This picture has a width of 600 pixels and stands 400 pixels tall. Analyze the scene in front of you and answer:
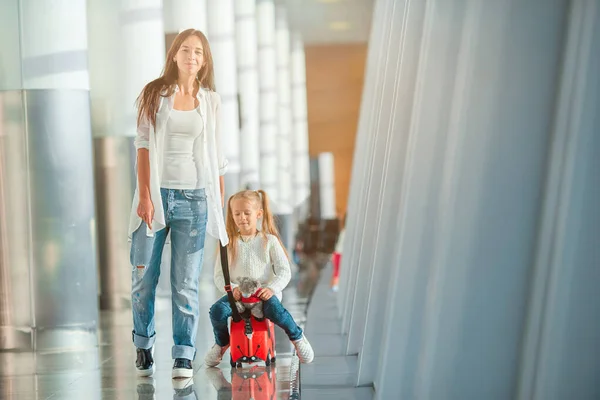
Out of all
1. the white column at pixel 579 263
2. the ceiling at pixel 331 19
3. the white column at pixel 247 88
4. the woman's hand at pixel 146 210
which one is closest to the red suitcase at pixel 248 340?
the woman's hand at pixel 146 210

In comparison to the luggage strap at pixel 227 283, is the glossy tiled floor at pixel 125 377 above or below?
below

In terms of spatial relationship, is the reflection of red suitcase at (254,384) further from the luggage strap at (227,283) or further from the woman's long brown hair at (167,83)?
the woman's long brown hair at (167,83)

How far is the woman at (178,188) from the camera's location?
5.60 meters

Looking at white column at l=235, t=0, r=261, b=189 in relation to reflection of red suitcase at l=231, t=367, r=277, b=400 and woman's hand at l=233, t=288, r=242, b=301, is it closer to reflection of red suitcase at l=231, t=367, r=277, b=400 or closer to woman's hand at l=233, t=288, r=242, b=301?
woman's hand at l=233, t=288, r=242, b=301

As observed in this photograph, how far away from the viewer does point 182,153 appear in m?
5.62

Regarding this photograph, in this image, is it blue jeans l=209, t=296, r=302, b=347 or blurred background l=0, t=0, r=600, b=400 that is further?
blue jeans l=209, t=296, r=302, b=347

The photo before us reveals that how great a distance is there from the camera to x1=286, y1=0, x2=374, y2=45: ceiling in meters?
28.4

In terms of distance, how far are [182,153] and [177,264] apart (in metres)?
0.63

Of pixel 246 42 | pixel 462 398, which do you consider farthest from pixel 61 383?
pixel 246 42

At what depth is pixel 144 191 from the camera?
5555mm

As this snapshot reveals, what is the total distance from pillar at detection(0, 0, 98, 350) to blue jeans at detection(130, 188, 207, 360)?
189 centimetres

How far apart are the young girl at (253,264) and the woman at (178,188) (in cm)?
18

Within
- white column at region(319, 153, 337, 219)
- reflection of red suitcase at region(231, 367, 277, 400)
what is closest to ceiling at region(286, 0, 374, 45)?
white column at region(319, 153, 337, 219)

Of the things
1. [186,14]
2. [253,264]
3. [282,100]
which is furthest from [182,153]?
[282,100]
